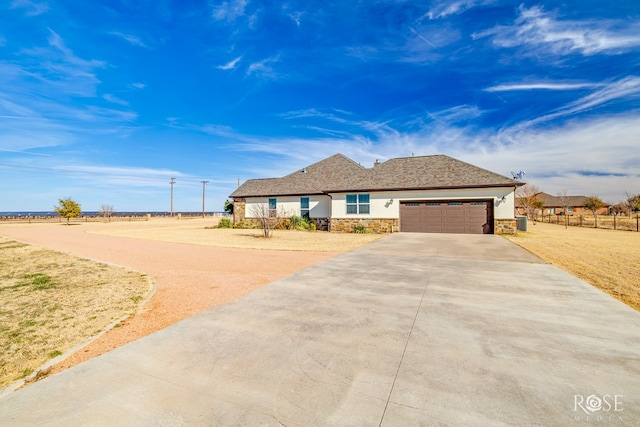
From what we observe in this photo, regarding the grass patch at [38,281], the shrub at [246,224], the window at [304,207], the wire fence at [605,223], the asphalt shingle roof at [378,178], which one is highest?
the asphalt shingle roof at [378,178]

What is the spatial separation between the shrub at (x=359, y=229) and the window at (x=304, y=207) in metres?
5.31

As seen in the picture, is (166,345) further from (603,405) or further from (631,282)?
(631,282)

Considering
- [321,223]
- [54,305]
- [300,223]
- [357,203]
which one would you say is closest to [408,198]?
[357,203]

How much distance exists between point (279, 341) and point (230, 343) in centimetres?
68

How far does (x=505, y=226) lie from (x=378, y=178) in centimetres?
911

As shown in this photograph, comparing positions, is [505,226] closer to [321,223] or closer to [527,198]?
[321,223]

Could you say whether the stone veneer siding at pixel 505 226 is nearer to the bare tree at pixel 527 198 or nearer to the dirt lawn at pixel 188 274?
the dirt lawn at pixel 188 274

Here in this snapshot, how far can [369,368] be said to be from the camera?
126 inches

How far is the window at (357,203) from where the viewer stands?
830 inches

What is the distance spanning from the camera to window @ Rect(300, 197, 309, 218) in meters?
24.8

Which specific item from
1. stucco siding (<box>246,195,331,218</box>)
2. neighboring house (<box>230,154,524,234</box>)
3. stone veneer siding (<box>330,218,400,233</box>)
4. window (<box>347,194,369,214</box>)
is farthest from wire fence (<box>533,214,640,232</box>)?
stucco siding (<box>246,195,331,218</box>)

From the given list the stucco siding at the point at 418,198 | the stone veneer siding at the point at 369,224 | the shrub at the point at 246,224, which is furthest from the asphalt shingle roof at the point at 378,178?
the shrub at the point at 246,224

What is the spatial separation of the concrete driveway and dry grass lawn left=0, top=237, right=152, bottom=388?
39.3 inches

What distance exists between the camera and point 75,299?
5.96 metres
